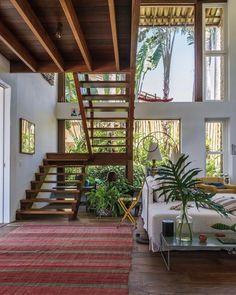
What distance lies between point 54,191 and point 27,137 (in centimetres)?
122

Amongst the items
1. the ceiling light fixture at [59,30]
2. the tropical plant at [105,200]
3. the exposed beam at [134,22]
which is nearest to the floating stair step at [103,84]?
the exposed beam at [134,22]

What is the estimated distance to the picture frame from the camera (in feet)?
20.4

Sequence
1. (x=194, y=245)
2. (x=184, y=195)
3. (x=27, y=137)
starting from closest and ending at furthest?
(x=194, y=245) < (x=184, y=195) < (x=27, y=137)

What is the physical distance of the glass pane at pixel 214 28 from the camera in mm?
8305

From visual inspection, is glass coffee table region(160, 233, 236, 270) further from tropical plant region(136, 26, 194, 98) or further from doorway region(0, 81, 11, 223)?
tropical plant region(136, 26, 194, 98)

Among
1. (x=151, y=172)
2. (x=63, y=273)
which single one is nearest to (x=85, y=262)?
(x=63, y=273)

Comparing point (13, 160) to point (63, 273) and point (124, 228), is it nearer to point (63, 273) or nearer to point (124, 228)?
point (124, 228)

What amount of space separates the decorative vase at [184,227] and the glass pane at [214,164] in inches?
191

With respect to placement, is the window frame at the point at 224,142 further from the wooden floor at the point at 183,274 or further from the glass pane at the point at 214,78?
the wooden floor at the point at 183,274

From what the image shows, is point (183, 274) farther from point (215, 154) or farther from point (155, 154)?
point (215, 154)

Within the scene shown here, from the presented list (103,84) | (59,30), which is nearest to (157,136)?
(103,84)

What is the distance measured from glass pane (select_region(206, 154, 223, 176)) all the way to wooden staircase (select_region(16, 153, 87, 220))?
3105 mm

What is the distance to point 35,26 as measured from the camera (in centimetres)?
356

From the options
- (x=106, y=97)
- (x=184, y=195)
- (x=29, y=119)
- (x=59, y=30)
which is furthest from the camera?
(x=29, y=119)
